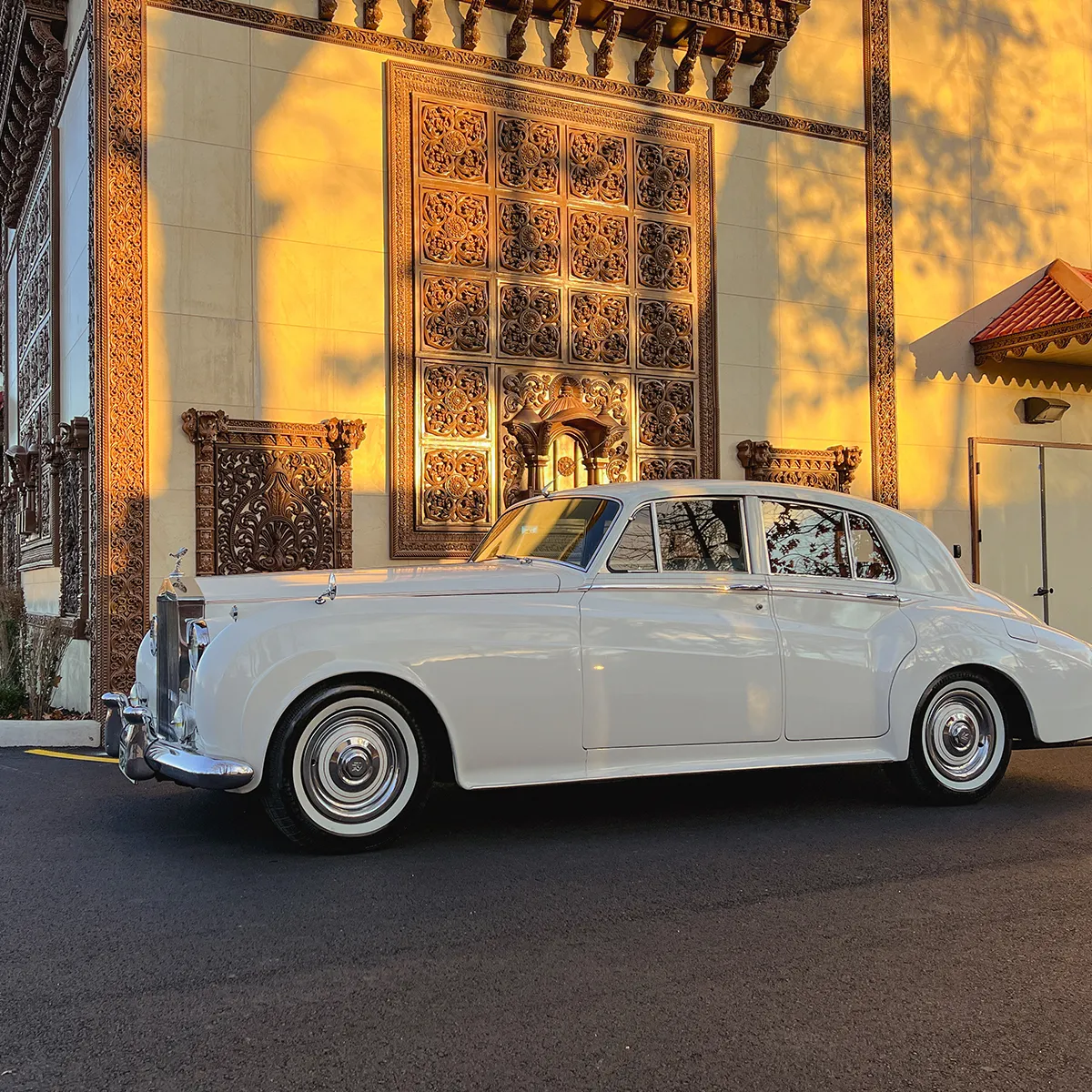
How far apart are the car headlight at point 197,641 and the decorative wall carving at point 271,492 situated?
167 inches

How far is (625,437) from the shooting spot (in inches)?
435

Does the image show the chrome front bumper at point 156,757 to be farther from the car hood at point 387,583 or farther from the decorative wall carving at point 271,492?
the decorative wall carving at point 271,492

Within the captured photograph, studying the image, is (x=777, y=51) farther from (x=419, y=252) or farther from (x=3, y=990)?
(x=3, y=990)

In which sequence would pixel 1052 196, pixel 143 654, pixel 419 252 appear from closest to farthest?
1. pixel 143 654
2. pixel 419 252
3. pixel 1052 196

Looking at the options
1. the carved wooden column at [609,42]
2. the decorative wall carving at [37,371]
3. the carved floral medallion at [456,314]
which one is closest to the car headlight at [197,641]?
the carved floral medallion at [456,314]

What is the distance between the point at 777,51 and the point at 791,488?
7.51m

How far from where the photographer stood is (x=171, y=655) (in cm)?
531

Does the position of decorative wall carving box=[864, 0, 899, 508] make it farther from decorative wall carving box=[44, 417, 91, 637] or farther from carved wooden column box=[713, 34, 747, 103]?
decorative wall carving box=[44, 417, 91, 637]

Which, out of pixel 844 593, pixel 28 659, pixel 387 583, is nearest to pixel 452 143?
pixel 28 659

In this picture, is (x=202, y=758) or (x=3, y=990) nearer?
(x=3, y=990)

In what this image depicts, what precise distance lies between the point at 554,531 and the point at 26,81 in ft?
30.5

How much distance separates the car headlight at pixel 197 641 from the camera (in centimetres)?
493

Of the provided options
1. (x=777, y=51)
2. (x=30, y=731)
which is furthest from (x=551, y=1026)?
(x=777, y=51)

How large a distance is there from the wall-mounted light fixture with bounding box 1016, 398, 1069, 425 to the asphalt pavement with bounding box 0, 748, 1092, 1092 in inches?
333
